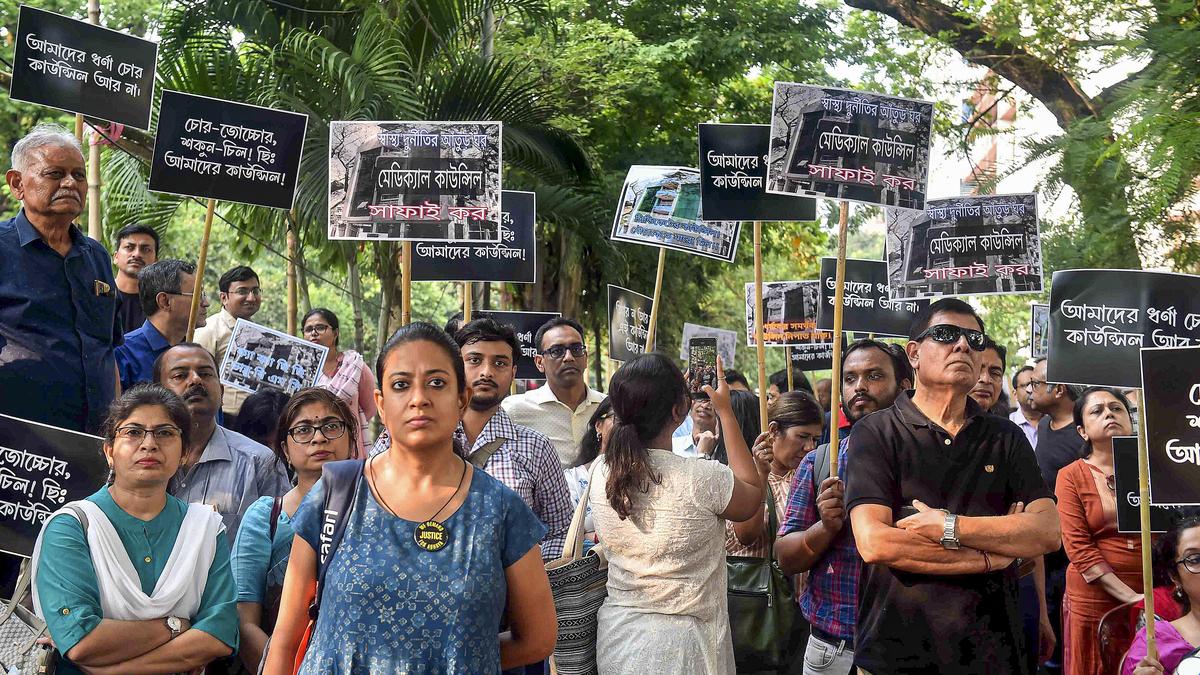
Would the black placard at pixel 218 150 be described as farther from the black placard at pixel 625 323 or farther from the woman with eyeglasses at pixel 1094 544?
the woman with eyeglasses at pixel 1094 544

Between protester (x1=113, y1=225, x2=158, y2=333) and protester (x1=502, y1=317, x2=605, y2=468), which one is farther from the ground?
protester (x1=113, y1=225, x2=158, y2=333)

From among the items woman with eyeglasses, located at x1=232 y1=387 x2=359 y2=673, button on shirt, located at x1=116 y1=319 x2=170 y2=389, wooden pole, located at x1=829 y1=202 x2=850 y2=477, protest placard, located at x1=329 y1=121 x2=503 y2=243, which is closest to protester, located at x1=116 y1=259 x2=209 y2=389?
button on shirt, located at x1=116 y1=319 x2=170 y2=389

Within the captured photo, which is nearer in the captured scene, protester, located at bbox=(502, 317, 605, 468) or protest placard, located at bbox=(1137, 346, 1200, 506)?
protest placard, located at bbox=(1137, 346, 1200, 506)

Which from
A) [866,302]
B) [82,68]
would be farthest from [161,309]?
[866,302]

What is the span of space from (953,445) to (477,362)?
7.17 ft

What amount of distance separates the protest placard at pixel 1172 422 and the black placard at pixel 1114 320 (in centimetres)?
90

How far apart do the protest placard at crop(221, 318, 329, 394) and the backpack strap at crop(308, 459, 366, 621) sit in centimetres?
470

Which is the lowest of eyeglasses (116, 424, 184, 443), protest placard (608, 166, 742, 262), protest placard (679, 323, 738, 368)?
eyeglasses (116, 424, 184, 443)

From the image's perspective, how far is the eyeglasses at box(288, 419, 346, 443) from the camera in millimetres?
5980

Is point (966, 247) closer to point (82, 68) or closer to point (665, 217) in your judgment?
point (665, 217)

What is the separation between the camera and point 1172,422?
564 cm

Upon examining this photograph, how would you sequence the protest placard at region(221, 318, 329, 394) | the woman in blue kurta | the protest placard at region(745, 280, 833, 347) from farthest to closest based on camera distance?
1. the protest placard at region(745, 280, 833, 347)
2. the protest placard at region(221, 318, 329, 394)
3. the woman in blue kurta

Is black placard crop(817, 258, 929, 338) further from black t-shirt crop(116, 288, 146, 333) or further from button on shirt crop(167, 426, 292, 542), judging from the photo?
button on shirt crop(167, 426, 292, 542)

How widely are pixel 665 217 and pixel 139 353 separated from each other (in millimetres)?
3843
